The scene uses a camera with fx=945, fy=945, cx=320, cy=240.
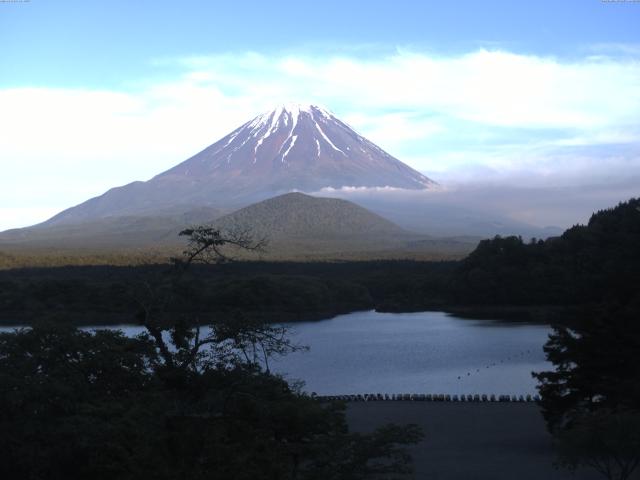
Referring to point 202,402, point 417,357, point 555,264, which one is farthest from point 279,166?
A: point 202,402

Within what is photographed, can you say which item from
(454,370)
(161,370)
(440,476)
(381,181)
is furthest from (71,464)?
(381,181)

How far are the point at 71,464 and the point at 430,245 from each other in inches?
3409

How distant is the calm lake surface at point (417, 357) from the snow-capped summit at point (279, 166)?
88981mm

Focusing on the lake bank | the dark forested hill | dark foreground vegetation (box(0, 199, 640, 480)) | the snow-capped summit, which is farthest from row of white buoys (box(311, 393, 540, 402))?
the snow-capped summit

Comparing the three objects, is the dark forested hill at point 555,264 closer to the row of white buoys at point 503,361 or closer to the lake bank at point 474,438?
the row of white buoys at point 503,361

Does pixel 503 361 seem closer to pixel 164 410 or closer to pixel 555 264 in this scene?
pixel 164 410

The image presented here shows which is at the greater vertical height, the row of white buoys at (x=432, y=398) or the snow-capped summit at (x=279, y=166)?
the snow-capped summit at (x=279, y=166)

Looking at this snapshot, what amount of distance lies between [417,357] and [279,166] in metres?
106

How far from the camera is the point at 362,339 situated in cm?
3086

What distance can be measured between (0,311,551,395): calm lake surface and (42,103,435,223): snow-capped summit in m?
89.0

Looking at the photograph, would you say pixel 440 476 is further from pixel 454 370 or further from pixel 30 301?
pixel 30 301

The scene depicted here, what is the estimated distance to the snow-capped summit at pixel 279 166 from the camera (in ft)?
417

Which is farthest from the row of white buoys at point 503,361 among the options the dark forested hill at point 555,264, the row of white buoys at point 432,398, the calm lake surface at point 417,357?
the dark forested hill at point 555,264

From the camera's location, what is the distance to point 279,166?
132 meters
